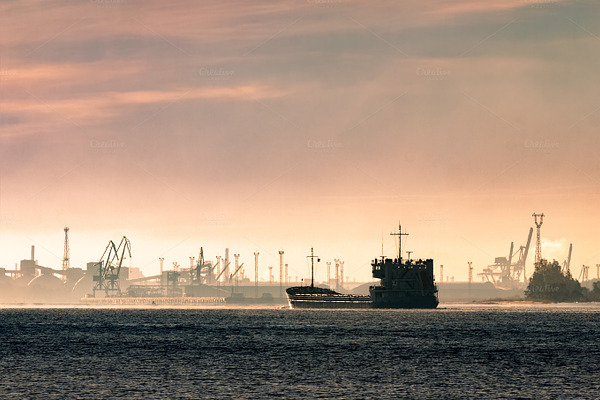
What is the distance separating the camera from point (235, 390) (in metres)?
66.8

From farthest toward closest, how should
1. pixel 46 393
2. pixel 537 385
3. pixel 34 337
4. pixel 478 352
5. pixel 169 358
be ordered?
pixel 34 337, pixel 478 352, pixel 169 358, pixel 537 385, pixel 46 393

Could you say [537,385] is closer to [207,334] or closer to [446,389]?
[446,389]

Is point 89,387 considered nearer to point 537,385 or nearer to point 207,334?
point 537,385

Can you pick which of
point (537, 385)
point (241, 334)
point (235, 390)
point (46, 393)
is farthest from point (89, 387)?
point (241, 334)

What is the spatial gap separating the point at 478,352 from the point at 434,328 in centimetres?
5294

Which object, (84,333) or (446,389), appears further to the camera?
(84,333)

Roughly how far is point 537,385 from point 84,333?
98.6m

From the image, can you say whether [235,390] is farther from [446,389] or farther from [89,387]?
[446,389]

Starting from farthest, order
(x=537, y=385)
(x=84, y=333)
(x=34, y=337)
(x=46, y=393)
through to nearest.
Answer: (x=84, y=333) → (x=34, y=337) → (x=537, y=385) → (x=46, y=393)

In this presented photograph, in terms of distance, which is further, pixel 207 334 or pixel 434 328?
pixel 434 328

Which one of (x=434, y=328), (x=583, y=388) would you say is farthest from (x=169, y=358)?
(x=434, y=328)

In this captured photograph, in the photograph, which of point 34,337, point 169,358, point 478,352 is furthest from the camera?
point 34,337

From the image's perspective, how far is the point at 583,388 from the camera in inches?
2665

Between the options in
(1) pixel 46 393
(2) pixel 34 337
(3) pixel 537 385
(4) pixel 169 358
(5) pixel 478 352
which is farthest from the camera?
(2) pixel 34 337
